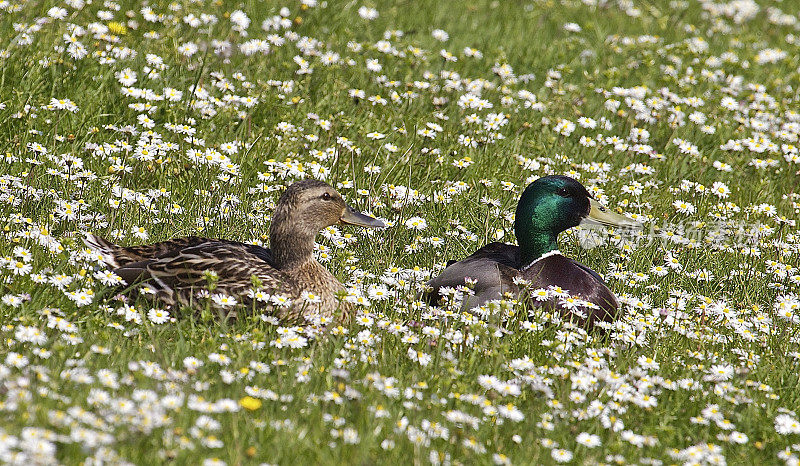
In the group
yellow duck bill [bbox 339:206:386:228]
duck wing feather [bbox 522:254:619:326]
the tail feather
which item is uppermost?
the tail feather

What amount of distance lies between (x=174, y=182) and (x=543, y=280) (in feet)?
8.43

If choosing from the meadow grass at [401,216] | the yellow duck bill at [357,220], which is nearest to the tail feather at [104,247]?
the meadow grass at [401,216]

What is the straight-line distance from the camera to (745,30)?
A: 12.2 m

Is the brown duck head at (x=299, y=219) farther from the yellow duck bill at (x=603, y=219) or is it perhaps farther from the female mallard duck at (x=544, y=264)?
the yellow duck bill at (x=603, y=219)

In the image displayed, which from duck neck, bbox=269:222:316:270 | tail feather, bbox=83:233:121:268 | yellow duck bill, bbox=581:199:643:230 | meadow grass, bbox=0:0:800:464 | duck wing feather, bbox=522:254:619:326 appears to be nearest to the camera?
meadow grass, bbox=0:0:800:464

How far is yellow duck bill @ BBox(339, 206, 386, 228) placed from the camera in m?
5.77

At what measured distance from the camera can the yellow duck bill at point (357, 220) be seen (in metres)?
5.77

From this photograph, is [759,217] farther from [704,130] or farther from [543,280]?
[543,280]

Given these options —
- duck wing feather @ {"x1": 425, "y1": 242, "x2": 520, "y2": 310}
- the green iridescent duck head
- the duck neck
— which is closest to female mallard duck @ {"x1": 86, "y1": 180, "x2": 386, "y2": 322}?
the duck neck

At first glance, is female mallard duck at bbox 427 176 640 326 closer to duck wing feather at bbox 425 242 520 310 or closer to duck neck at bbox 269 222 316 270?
duck wing feather at bbox 425 242 520 310

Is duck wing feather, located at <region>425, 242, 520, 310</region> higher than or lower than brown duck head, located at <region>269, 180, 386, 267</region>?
lower

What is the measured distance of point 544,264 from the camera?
19.6ft

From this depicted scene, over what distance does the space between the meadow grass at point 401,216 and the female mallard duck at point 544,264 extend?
0.23m

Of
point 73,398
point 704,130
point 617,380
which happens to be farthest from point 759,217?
point 73,398
